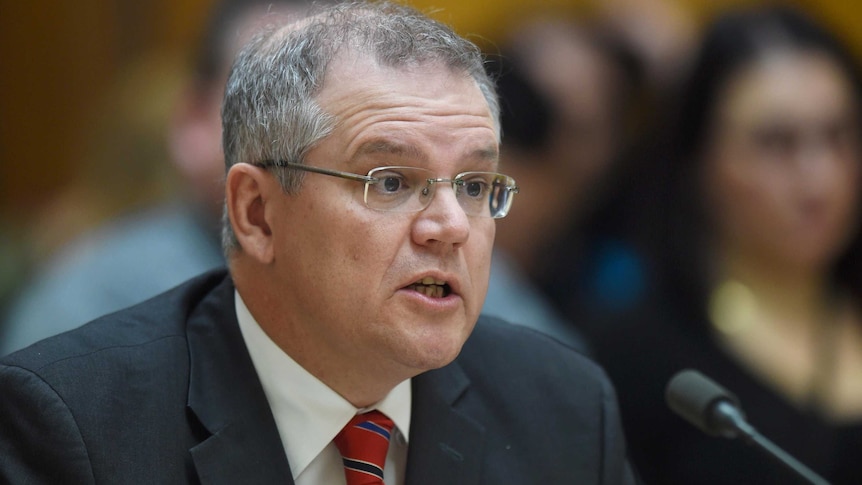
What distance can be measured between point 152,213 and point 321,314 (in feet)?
5.84

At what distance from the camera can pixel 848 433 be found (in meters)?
3.34

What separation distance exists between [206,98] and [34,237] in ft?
5.75

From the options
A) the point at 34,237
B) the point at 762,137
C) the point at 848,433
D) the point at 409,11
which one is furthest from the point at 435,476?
the point at 34,237

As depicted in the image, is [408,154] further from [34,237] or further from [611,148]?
[34,237]

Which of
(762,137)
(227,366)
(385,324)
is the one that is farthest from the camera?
(762,137)

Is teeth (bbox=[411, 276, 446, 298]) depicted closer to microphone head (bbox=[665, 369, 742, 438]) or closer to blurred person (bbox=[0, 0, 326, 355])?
microphone head (bbox=[665, 369, 742, 438])

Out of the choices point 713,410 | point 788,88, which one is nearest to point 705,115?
point 788,88

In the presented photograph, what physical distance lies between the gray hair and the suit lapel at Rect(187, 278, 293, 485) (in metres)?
0.21

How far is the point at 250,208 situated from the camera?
223cm

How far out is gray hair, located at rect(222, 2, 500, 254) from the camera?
7.00 ft

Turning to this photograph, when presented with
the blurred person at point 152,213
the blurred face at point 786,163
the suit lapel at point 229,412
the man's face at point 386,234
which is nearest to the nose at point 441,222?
the man's face at point 386,234

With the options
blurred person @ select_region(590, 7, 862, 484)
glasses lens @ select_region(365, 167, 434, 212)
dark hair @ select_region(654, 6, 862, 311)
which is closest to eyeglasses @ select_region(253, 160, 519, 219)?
glasses lens @ select_region(365, 167, 434, 212)

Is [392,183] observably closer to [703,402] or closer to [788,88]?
[703,402]

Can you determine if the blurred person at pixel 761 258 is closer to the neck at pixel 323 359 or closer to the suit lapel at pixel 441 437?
the suit lapel at pixel 441 437
